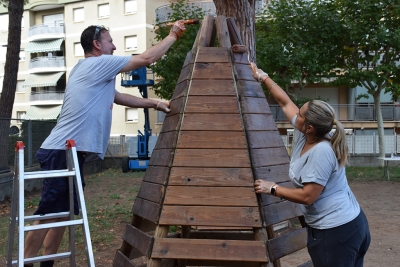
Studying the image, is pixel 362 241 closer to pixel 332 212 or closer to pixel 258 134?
pixel 332 212

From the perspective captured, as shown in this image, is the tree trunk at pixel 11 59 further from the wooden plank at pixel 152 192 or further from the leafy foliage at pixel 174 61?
the wooden plank at pixel 152 192

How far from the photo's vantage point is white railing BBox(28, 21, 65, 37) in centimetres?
3772

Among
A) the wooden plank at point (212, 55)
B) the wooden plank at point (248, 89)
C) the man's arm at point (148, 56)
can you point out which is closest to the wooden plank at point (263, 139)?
the wooden plank at point (248, 89)

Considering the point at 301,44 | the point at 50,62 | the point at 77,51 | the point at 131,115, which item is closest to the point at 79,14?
the point at 77,51

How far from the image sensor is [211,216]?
341cm

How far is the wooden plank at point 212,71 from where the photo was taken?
384cm

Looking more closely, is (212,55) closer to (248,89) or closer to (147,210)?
(248,89)

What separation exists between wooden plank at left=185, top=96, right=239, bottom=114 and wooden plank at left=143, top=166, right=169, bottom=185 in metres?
0.50

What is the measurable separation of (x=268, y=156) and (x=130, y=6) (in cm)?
3235

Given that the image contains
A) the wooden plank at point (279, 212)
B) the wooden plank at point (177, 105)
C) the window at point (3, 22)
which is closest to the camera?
the wooden plank at point (279, 212)

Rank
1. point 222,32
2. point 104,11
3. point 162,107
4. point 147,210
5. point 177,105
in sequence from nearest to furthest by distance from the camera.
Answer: point 147,210
point 177,105
point 162,107
point 222,32
point 104,11

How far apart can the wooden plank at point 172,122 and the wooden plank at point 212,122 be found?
64mm

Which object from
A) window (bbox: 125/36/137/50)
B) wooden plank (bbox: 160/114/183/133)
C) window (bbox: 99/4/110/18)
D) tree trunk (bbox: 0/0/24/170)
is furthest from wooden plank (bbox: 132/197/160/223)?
window (bbox: 99/4/110/18)

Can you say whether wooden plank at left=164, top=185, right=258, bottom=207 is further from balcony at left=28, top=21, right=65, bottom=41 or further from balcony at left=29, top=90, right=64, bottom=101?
balcony at left=29, top=90, right=64, bottom=101
